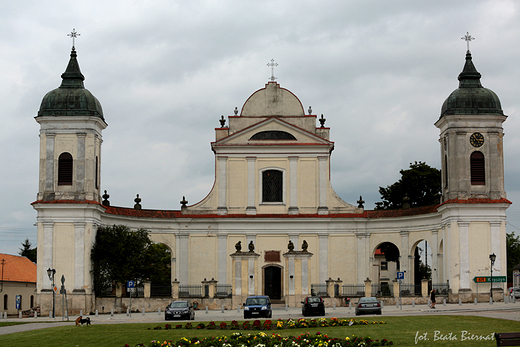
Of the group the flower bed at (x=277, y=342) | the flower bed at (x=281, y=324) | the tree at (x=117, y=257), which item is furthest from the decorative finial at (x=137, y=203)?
the flower bed at (x=277, y=342)

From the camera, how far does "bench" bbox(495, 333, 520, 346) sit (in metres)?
18.2

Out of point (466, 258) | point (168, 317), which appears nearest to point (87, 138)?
point (168, 317)

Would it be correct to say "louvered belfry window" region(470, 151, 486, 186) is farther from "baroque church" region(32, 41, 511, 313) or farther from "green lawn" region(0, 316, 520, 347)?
"green lawn" region(0, 316, 520, 347)

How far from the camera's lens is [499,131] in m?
51.2

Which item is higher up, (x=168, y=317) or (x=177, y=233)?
(x=177, y=233)

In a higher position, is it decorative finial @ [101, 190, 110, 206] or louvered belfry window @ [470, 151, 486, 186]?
louvered belfry window @ [470, 151, 486, 186]

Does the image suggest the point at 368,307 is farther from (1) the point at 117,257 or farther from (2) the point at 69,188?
(2) the point at 69,188

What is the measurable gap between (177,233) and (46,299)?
12.9m

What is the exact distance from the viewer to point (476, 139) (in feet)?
167

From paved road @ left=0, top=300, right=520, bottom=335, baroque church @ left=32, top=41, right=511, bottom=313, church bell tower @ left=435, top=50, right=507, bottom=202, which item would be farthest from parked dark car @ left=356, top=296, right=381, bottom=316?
church bell tower @ left=435, top=50, right=507, bottom=202

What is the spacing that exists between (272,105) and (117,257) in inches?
696

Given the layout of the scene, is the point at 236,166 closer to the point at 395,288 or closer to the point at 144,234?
the point at 144,234

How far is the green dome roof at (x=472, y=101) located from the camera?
168ft

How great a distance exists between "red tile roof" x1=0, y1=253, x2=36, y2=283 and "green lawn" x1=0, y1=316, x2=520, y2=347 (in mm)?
45611
